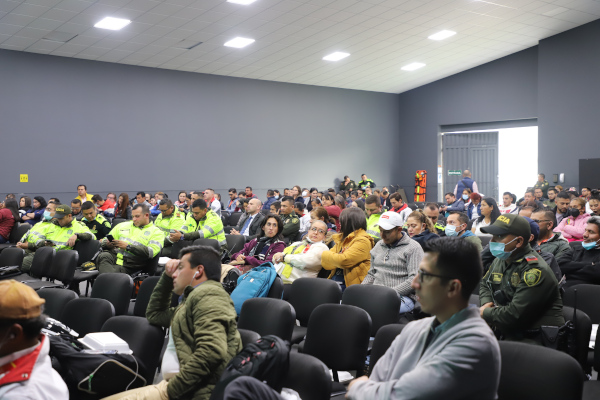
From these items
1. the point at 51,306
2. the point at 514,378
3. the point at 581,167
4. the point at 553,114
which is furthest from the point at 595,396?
the point at 553,114

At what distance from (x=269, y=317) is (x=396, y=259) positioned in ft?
4.52

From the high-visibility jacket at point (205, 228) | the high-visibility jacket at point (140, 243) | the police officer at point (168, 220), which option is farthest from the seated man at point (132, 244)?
the police officer at point (168, 220)

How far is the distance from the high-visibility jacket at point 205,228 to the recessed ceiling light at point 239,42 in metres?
7.00

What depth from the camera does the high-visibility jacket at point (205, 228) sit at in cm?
694

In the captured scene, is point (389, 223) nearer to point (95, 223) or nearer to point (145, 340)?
point (145, 340)

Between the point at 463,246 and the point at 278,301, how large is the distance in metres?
1.84

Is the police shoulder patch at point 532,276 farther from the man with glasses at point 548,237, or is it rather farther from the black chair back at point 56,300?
the black chair back at point 56,300

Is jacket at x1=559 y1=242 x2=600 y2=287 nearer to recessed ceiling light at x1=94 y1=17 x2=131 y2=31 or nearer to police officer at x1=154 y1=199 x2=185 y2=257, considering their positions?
police officer at x1=154 y1=199 x2=185 y2=257

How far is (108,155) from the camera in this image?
14.6 metres

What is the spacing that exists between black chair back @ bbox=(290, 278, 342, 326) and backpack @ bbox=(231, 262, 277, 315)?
21 centimetres

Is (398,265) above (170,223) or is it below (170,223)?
below

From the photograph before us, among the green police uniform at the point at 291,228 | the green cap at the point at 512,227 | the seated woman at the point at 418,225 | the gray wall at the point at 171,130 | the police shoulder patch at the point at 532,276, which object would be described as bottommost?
the green police uniform at the point at 291,228

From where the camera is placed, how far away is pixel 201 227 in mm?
7305

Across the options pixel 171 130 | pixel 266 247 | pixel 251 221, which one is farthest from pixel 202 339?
pixel 171 130
